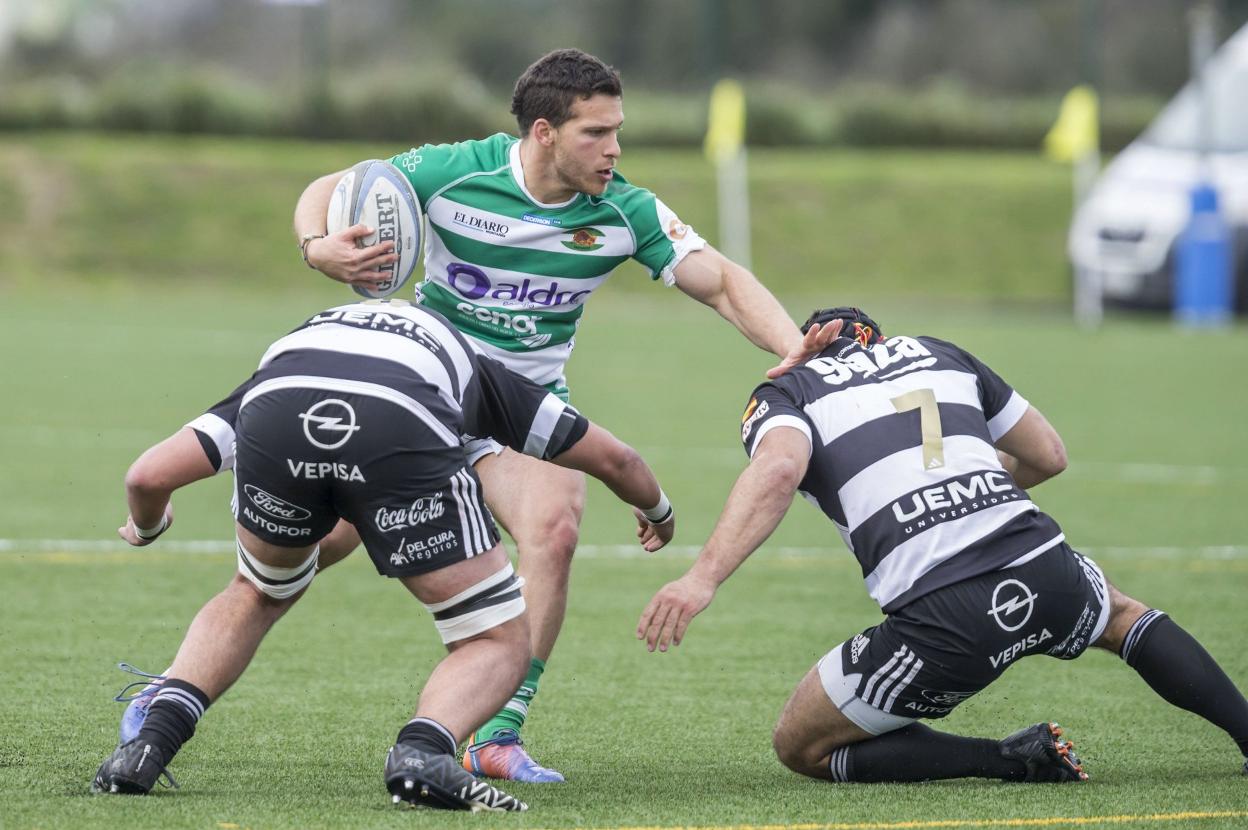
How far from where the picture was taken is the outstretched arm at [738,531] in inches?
176

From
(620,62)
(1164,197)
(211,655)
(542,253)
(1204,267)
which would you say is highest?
(542,253)

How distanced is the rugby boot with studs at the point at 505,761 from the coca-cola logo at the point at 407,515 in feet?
3.07

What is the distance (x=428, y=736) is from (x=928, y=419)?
5.09ft

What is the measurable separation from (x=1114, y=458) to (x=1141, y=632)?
26.7ft

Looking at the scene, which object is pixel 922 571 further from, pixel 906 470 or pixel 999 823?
pixel 999 823

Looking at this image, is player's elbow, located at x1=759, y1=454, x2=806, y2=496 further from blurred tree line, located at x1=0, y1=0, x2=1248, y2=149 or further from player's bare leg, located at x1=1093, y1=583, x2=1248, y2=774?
blurred tree line, located at x1=0, y1=0, x2=1248, y2=149

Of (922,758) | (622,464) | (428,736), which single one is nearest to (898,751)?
(922,758)

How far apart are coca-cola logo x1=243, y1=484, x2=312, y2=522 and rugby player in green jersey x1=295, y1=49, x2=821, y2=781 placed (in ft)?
3.23

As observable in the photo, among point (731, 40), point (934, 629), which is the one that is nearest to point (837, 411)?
→ point (934, 629)

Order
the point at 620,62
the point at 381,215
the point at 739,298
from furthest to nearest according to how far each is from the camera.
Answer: the point at 620,62, the point at 739,298, the point at 381,215

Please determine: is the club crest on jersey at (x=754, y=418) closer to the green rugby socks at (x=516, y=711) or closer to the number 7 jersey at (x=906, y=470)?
the number 7 jersey at (x=906, y=470)

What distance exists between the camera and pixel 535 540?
545 centimetres

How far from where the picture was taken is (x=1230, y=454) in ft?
43.1

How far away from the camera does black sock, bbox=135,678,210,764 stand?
15.1 feet
